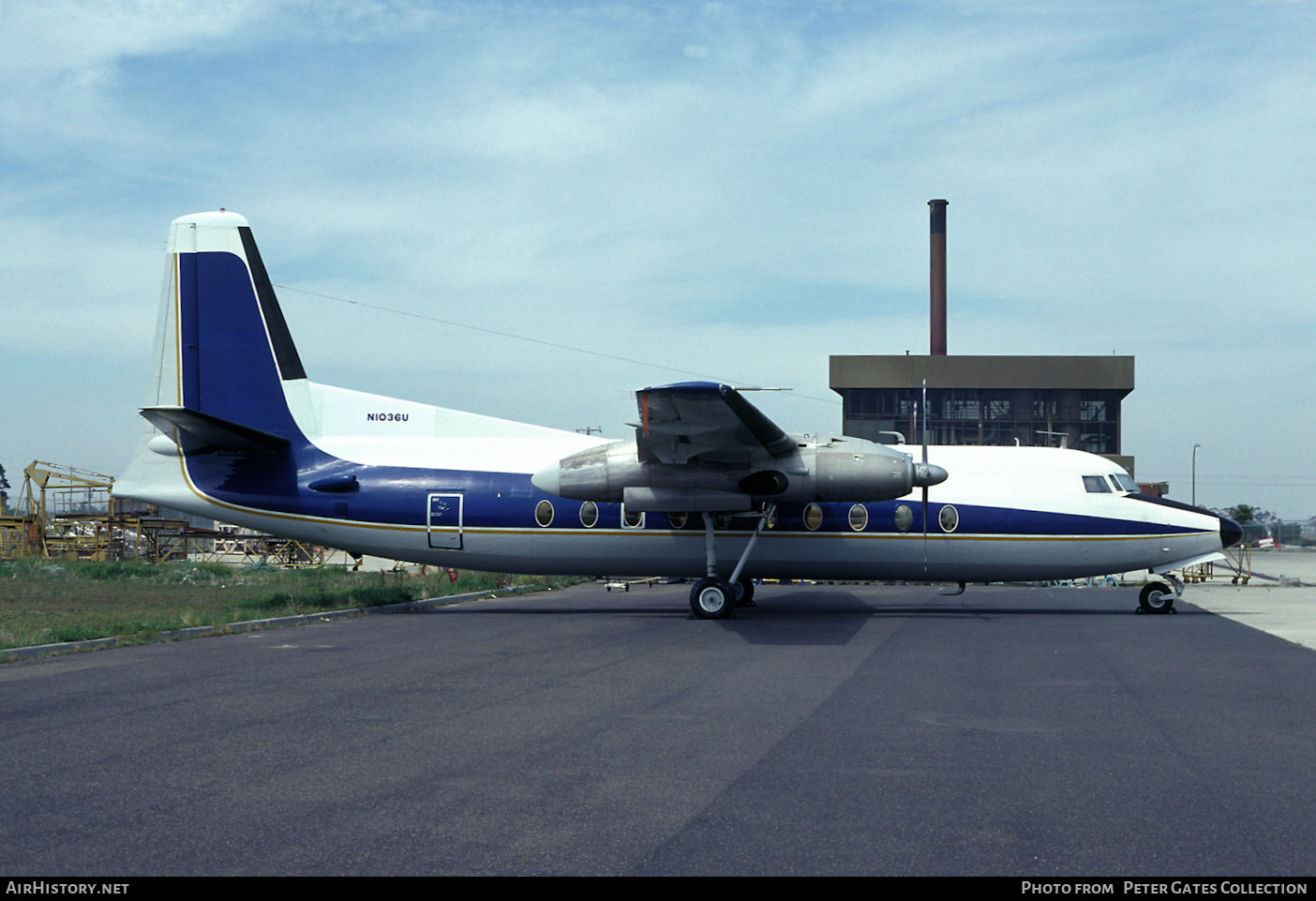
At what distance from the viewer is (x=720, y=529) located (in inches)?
834

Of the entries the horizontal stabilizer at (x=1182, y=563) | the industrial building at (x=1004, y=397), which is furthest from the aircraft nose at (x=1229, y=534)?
the industrial building at (x=1004, y=397)

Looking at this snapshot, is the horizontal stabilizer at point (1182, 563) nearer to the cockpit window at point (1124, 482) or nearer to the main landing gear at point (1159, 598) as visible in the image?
the main landing gear at point (1159, 598)

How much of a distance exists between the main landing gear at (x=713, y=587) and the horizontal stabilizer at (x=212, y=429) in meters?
9.29

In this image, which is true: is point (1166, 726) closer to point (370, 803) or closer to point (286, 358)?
point (370, 803)

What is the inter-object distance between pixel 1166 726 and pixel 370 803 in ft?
23.1

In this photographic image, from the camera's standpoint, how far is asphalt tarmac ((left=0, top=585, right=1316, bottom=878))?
571 cm

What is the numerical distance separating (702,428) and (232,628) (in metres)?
8.70

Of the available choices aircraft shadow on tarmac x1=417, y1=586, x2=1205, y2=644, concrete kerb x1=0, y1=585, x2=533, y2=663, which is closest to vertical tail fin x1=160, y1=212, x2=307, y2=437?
concrete kerb x1=0, y1=585, x2=533, y2=663

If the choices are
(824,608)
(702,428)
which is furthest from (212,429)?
(824,608)

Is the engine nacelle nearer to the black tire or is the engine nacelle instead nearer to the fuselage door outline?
the fuselage door outline

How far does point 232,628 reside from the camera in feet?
57.2

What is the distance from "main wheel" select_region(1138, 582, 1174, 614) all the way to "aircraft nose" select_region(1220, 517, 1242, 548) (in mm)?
1498

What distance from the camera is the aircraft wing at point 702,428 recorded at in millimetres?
16934

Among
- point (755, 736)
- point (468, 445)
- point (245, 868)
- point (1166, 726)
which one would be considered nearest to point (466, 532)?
point (468, 445)
